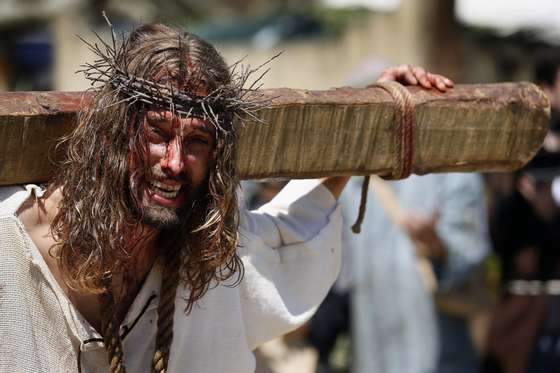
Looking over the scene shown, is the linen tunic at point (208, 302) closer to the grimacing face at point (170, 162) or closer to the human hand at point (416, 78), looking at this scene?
the grimacing face at point (170, 162)

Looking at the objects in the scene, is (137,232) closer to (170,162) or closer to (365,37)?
(170,162)

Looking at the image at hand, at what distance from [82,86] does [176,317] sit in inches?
354

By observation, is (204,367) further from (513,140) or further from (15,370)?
(513,140)

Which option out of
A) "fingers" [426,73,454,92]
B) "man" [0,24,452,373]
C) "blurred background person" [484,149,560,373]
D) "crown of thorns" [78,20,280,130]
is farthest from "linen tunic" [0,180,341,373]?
"blurred background person" [484,149,560,373]

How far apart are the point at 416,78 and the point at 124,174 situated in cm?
114

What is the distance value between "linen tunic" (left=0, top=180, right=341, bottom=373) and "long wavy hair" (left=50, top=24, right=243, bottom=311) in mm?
108

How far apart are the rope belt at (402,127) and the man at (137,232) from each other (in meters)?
Answer: 0.61

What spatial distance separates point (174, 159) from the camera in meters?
3.38

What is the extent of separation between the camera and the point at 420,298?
21.9 ft

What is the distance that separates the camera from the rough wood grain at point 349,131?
3.49 m

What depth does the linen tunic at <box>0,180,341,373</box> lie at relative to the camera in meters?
3.42

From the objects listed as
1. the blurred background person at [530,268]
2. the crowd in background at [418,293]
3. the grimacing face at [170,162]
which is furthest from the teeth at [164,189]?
the blurred background person at [530,268]

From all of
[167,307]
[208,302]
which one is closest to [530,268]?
[208,302]

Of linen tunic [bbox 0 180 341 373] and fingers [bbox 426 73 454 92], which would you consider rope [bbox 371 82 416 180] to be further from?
linen tunic [bbox 0 180 341 373]
